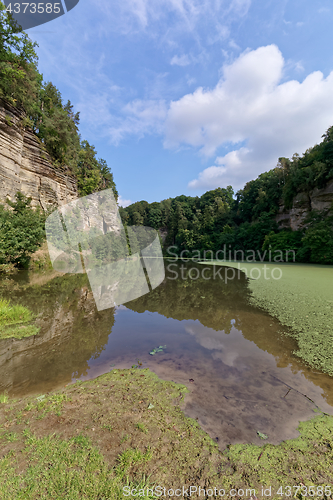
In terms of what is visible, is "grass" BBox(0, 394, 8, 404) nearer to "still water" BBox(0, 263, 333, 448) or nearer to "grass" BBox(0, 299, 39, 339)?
"still water" BBox(0, 263, 333, 448)

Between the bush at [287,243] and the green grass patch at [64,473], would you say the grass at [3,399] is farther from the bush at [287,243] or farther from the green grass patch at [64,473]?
the bush at [287,243]

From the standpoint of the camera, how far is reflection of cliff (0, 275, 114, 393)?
3133mm

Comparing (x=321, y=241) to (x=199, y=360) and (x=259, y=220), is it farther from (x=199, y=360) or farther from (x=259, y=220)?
(x=199, y=360)

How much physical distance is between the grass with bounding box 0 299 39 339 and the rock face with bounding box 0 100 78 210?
1169 centimetres

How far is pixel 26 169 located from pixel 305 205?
32022 millimetres

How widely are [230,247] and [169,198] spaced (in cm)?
4640

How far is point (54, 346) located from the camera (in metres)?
4.12

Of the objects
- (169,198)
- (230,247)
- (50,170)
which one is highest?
(169,198)

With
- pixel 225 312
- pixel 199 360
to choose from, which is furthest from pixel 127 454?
pixel 225 312

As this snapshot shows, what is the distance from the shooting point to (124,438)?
193cm

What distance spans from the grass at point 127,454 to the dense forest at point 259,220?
23.4 meters

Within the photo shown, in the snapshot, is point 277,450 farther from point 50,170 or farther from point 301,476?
point 50,170

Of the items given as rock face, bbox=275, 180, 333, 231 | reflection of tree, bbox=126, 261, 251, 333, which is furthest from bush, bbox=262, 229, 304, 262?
reflection of tree, bbox=126, 261, 251, 333

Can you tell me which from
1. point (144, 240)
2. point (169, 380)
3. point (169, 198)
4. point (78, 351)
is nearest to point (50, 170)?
point (78, 351)
